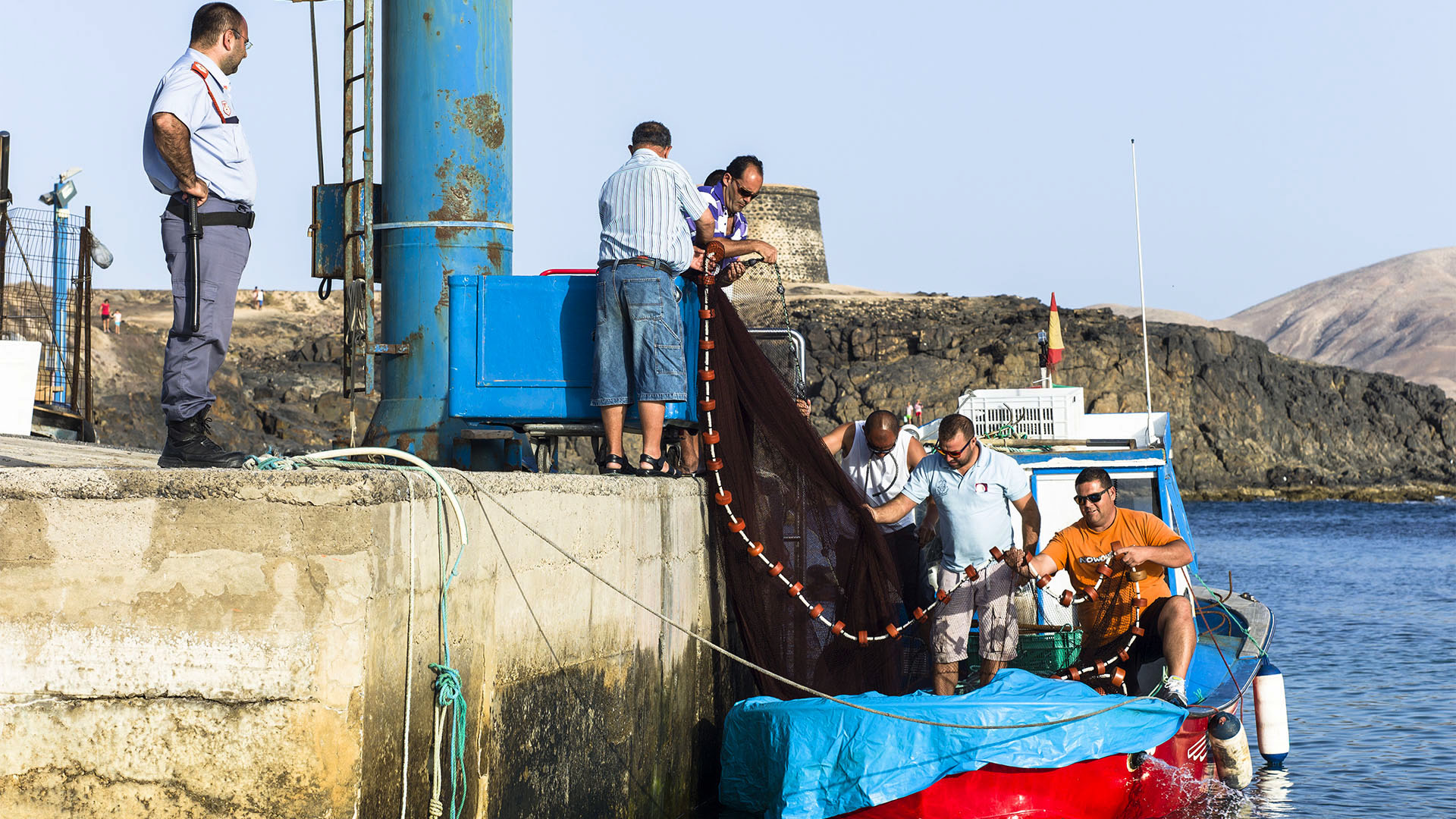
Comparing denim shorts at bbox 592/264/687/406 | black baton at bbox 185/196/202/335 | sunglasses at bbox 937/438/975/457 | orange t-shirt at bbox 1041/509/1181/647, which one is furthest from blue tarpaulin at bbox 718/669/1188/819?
black baton at bbox 185/196/202/335

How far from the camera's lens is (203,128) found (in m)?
5.57

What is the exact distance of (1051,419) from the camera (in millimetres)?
12312

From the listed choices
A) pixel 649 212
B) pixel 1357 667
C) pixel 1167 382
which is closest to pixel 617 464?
pixel 649 212

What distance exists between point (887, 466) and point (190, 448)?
4151 mm

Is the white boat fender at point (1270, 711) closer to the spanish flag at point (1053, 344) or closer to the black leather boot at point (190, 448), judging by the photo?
the spanish flag at point (1053, 344)

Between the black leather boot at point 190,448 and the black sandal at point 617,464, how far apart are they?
1.94m

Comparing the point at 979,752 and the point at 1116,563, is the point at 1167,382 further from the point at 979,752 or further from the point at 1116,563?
the point at 979,752

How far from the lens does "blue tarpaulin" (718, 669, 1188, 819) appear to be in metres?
6.49

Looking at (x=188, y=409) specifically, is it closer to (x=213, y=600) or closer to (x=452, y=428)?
(x=213, y=600)

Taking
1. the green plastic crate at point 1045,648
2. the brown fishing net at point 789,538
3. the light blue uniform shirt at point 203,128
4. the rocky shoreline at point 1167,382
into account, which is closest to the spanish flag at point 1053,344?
the green plastic crate at point 1045,648

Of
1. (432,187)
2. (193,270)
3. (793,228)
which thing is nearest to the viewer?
(193,270)

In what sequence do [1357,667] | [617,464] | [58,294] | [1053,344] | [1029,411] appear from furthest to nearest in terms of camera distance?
[58,294], [1357,667], [1053,344], [1029,411], [617,464]

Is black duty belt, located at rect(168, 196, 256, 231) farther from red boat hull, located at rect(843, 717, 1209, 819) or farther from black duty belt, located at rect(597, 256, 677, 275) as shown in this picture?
red boat hull, located at rect(843, 717, 1209, 819)

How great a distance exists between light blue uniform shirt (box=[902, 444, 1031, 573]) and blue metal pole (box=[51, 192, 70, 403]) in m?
14.2
